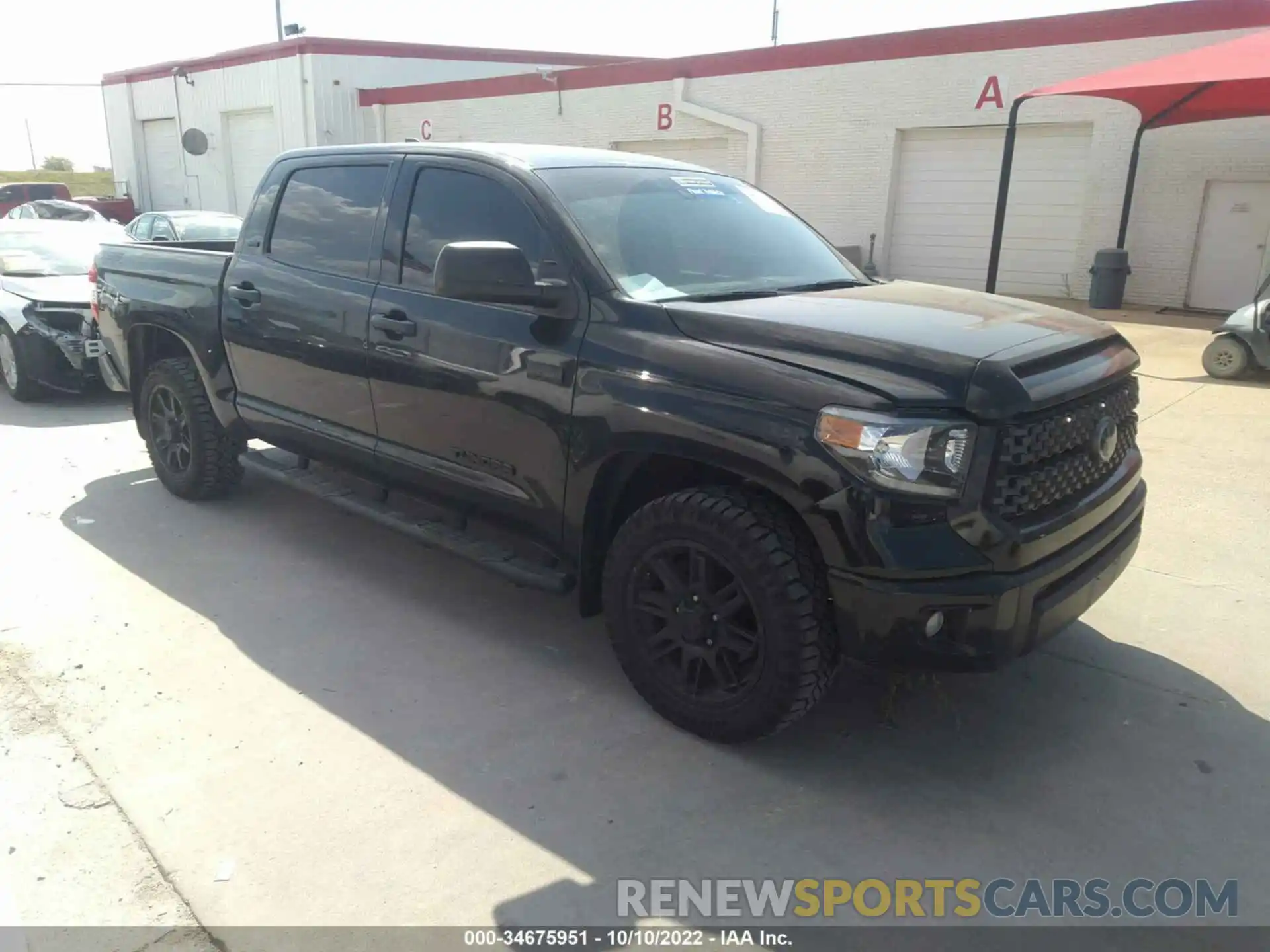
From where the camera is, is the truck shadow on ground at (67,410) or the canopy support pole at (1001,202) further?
the canopy support pole at (1001,202)

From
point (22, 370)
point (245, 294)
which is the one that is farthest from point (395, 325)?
point (22, 370)

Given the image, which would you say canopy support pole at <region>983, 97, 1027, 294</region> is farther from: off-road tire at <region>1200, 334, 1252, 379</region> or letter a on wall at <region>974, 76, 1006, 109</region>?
letter a on wall at <region>974, 76, 1006, 109</region>

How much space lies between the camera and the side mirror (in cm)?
326

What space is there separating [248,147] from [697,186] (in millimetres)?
26525

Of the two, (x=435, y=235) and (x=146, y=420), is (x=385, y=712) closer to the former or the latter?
(x=435, y=235)

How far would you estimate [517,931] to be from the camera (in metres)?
2.46

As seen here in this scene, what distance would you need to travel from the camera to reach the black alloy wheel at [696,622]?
3064mm

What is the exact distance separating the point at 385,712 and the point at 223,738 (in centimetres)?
54

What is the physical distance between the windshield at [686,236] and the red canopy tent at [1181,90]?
7.43 metres

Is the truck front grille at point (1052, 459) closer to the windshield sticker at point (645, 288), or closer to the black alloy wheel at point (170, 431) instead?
the windshield sticker at point (645, 288)

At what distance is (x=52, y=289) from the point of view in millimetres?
8461

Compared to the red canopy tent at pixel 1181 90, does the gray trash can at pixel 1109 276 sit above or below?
below

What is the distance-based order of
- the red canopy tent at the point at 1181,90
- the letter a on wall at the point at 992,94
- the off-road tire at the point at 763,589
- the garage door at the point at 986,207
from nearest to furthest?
the off-road tire at the point at 763,589, the red canopy tent at the point at 1181,90, the garage door at the point at 986,207, the letter a on wall at the point at 992,94

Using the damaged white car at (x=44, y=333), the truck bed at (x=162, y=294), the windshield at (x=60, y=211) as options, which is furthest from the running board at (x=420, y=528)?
the windshield at (x=60, y=211)
